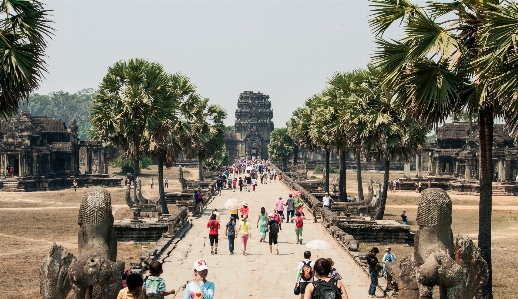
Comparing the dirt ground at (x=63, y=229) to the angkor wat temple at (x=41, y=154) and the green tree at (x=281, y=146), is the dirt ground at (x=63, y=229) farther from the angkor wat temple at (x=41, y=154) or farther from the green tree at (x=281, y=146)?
the green tree at (x=281, y=146)

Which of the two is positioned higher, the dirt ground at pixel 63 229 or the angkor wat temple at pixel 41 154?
the angkor wat temple at pixel 41 154

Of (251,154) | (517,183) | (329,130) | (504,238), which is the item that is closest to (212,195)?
(329,130)

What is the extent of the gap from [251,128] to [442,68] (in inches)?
4980

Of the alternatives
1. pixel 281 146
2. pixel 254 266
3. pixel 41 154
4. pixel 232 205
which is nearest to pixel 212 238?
pixel 254 266

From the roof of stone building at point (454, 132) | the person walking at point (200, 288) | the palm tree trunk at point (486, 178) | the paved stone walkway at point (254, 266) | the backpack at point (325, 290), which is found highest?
the roof of stone building at point (454, 132)

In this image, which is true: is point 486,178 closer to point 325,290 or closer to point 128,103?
point 325,290

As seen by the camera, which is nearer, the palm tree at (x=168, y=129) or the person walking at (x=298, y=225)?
the person walking at (x=298, y=225)

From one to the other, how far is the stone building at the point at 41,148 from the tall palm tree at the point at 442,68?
175 ft

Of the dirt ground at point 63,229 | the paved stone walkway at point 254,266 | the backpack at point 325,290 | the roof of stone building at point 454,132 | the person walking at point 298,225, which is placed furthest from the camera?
the roof of stone building at point 454,132

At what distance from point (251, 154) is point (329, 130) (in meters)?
102

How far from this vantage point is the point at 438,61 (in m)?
12.9

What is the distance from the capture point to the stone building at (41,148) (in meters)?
64.4

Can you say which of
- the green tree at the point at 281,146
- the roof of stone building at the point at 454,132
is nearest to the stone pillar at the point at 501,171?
the roof of stone building at the point at 454,132

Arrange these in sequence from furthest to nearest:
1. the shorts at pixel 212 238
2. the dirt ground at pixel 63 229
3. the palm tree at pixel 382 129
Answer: the palm tree at pixel 382 129
the shorts at pixel 212 238
the dirt ground at pixel 63 229
